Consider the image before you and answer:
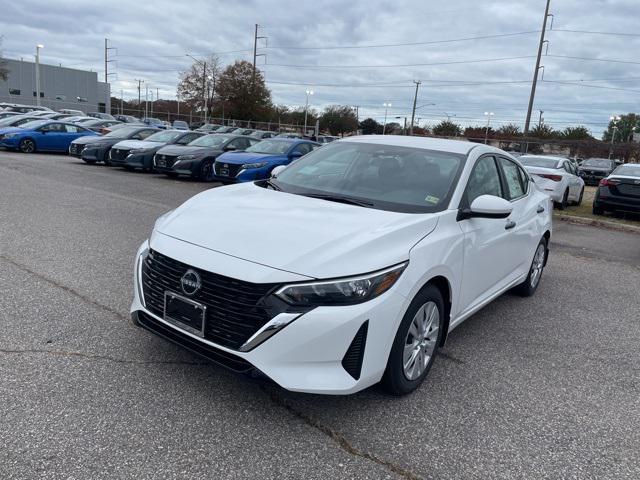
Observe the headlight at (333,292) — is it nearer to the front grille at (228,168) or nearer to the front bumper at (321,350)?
the front bumper at (321,350)

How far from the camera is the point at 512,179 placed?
5.26 m

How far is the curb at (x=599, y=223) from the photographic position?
11.7 meters

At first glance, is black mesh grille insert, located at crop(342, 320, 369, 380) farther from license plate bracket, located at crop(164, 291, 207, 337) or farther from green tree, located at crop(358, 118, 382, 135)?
green tree, located at crop(358, 118, 382, 135)

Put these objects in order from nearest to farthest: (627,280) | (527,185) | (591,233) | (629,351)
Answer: (629,351) → (527,185) → (627,280) → (591,233)

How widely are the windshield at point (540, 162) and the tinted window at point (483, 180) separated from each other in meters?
10.5

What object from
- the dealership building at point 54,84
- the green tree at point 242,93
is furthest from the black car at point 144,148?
the dealership building at point 54,84

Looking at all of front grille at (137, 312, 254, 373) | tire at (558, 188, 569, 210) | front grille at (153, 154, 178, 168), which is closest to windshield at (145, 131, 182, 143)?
front grille at (153, 154, 178, 168)

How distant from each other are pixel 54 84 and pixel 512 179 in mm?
86078

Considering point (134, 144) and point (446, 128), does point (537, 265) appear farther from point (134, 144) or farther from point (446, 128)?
point (446, 128)

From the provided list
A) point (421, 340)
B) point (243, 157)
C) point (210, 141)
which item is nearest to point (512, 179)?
point (421, 340)

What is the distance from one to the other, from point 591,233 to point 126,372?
10272 mm

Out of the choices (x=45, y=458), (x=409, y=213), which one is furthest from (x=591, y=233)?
(x=45, y=458)

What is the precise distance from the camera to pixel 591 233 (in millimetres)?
11070

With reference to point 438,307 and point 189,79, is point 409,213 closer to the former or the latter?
point 438,307
